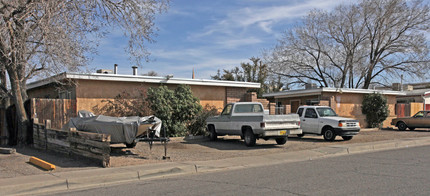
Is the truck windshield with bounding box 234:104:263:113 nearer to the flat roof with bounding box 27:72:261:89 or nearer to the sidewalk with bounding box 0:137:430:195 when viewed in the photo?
the sidewalk with bounding box 0:137:430:195

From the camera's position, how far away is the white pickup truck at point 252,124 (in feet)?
45.7

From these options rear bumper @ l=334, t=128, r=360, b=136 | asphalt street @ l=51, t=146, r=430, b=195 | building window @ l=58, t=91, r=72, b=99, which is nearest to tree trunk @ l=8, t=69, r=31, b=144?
building window @ l=58, t=91, r=72, b=99

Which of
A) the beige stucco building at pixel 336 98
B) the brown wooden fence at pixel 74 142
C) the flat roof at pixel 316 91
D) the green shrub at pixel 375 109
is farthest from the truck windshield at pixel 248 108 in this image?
the green shrub at pixel 375 109

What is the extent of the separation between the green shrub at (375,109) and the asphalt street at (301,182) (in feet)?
52.9

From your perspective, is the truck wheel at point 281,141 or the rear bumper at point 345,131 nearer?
the truck wheel at point 281,141

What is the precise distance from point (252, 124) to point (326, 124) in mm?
4883

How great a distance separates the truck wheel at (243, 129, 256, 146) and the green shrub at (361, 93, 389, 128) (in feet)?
49.5

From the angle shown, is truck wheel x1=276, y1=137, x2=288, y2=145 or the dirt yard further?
truck wheel x1=276, y1=137, x2=288, y2=145

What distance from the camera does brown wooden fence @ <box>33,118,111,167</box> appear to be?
9617mm

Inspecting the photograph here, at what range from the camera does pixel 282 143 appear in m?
15.6

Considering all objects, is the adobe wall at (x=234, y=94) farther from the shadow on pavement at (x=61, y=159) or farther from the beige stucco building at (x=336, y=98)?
the shadow on pavement at (x=61, y=159)

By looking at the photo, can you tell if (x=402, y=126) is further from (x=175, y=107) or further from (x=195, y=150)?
(x=195, y=150)

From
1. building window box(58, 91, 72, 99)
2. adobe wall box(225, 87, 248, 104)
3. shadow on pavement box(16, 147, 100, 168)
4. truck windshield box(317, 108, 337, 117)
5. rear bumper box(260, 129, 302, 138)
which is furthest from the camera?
adobe wall box(225, 87, 248, 104)

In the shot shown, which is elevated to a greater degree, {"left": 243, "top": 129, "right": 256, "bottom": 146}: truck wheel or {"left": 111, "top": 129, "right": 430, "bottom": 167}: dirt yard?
{"left": 243, "top": 129, "right": 256, "bottom": 146}: truck wheel
